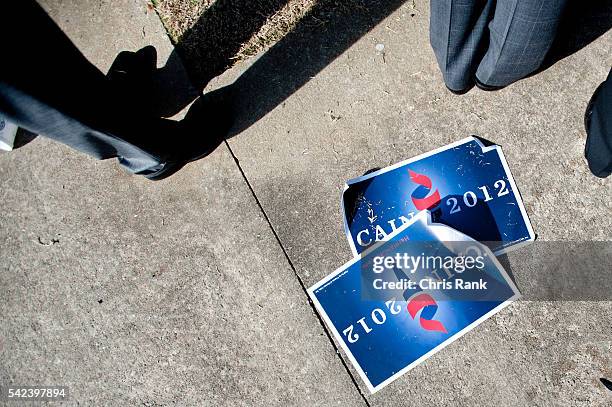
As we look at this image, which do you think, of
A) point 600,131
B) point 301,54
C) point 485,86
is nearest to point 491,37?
point 485,86

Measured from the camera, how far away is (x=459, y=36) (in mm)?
1840

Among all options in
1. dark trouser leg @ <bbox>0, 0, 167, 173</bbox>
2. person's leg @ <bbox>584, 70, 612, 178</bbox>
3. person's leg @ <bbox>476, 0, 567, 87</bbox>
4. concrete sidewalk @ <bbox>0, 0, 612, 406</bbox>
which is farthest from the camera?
concrete sidewalk @ <bbox>0, 0, 612, 406</bbox>

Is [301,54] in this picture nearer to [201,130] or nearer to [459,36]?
[201,130]

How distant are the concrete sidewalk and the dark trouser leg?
20.6 inches

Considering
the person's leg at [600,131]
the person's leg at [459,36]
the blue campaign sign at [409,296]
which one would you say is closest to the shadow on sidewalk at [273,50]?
the person's leg at [459,36]

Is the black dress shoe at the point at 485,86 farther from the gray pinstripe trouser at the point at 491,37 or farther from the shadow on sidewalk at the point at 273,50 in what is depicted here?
the shadow on sidewalk at the point at 273,50

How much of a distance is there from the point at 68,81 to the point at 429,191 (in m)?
1.32

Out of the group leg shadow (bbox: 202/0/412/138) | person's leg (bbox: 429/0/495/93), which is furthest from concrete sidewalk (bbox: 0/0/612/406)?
person's leg (bbox: 429/0/495/93)

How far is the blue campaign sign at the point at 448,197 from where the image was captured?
203cm

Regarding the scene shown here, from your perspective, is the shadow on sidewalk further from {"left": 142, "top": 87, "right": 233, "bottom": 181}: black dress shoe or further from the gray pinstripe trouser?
the gray pinstripe trouser

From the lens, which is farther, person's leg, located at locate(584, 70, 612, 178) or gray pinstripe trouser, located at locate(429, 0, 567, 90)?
person's leg, located at locate(584, 70, 612, 178)

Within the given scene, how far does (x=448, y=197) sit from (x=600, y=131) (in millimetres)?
573

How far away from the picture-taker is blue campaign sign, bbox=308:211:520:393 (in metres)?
1.97

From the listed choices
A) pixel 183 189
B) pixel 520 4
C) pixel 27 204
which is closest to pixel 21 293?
pixel 27 204
